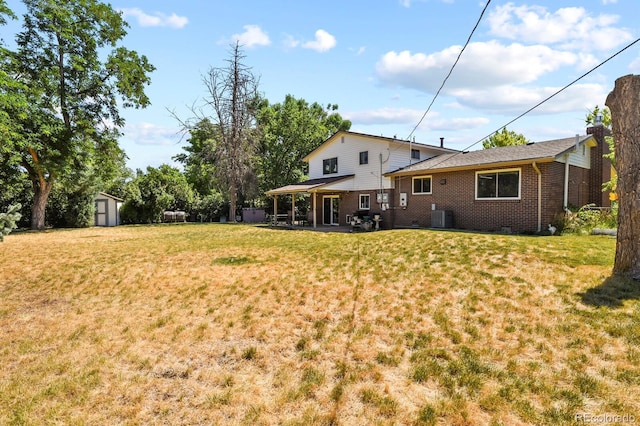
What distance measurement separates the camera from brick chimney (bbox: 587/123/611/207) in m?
15.8

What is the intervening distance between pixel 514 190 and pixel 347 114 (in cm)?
3617

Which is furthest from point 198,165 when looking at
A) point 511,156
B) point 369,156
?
point 511,156

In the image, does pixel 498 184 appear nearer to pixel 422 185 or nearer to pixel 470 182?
pixel 470 182

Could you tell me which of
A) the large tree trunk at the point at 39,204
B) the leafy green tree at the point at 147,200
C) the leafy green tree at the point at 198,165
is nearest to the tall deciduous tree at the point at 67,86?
the large tree trunk at the point at 39,204

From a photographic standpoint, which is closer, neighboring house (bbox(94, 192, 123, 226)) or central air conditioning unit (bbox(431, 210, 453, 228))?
central air conditioning unit (bbox(431, 210, 453, 228))

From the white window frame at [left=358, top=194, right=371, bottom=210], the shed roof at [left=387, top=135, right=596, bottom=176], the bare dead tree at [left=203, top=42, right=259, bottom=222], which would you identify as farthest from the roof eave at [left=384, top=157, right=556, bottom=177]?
the bare dead tree at [left=203, top=42, right=259, bottom=222]

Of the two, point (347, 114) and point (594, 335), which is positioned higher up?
point (347, 114)

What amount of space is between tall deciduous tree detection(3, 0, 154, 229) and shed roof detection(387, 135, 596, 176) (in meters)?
19.5

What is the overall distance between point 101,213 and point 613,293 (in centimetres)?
3101

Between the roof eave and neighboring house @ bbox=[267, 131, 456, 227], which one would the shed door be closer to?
neighboring house @ bbox=[267, 131, 456, 227]

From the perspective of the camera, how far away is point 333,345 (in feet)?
14.9

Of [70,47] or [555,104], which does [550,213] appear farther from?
[70,47]

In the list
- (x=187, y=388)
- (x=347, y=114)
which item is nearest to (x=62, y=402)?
(x=187, y=388)

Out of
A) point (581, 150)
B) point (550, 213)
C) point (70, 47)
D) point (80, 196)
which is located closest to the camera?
point (550, 213)
